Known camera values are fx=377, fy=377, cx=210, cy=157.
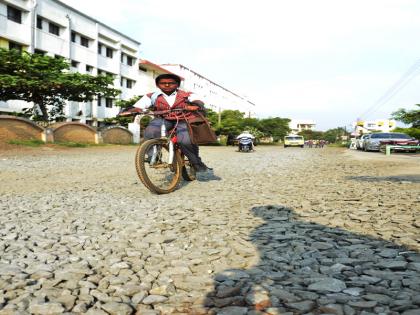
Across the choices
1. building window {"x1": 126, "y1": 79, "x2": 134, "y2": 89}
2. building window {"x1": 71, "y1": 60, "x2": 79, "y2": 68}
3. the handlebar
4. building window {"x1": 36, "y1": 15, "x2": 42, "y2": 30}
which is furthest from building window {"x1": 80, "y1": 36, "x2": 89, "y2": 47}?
the handlebar

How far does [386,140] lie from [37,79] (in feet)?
71.7

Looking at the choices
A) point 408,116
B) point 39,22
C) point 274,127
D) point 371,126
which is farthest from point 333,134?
point 39,22

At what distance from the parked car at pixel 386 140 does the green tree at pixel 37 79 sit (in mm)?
18917

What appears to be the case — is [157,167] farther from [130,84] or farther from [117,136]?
[130,84]

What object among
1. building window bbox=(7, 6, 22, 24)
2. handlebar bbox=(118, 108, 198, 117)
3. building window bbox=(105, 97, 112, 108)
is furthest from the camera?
building window bbox=(105, 97, 112, 108)

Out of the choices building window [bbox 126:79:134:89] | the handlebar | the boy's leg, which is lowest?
the boy's leg

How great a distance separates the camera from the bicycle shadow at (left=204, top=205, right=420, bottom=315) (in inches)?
80.4

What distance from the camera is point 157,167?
19.8 feet

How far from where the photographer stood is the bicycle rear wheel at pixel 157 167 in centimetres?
564

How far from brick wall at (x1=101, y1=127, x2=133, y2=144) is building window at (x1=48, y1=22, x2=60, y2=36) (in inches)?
402

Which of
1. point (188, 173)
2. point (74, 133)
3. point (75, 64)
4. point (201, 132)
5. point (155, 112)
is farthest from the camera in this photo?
point (75, 64)

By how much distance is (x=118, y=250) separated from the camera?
3062 millimetres

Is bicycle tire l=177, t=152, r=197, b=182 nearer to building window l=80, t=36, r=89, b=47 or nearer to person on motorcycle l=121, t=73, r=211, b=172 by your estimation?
person on motorcycle l=121, t=73, r=211, b=172

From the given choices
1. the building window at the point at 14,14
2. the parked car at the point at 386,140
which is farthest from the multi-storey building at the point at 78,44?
the parked car at the point at 386,140
